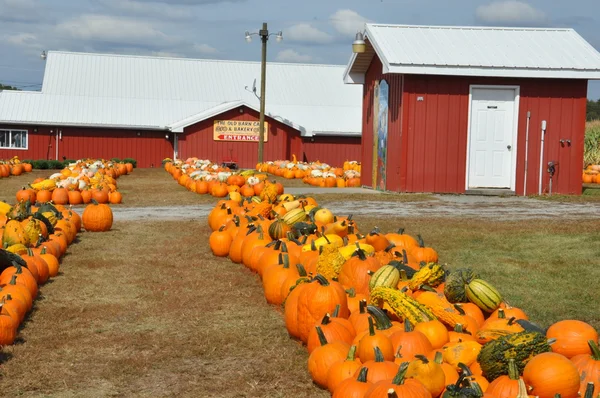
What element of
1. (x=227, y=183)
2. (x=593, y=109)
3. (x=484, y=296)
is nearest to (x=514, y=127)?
(x=227, y=183)

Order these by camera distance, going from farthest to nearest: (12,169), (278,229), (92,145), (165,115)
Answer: (165,115) → (92,145) → (12,169) → (278,229)

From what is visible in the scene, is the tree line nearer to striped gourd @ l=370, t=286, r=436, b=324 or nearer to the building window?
the building window

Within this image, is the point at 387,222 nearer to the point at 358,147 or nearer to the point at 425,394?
the point at 425,394

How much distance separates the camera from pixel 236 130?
1713 inches

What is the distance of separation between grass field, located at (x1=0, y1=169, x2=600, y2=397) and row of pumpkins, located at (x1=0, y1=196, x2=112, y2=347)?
0.56ft

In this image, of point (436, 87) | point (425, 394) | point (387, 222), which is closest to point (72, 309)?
point (425, 394)

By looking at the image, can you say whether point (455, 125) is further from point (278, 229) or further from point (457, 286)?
point (457, 286)

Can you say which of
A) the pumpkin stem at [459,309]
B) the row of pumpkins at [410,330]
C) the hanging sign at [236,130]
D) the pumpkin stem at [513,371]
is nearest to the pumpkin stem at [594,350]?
the row of pumpkins at [410,330]

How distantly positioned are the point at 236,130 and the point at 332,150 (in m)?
5.96

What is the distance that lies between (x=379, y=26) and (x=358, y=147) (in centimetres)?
2379

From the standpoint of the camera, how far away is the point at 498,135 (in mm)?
20656

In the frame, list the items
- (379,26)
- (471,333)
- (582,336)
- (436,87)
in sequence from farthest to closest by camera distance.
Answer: (379,26) → (436,87) → (471,333) → (582,336)

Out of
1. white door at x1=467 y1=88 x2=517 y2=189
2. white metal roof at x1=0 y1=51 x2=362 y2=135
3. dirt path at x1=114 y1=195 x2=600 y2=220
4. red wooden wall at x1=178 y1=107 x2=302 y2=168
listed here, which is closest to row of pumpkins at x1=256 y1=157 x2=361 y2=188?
white door at x1=467 y1=88 x2=517 y2=189

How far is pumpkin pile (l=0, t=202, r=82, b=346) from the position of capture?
22.5 feet
